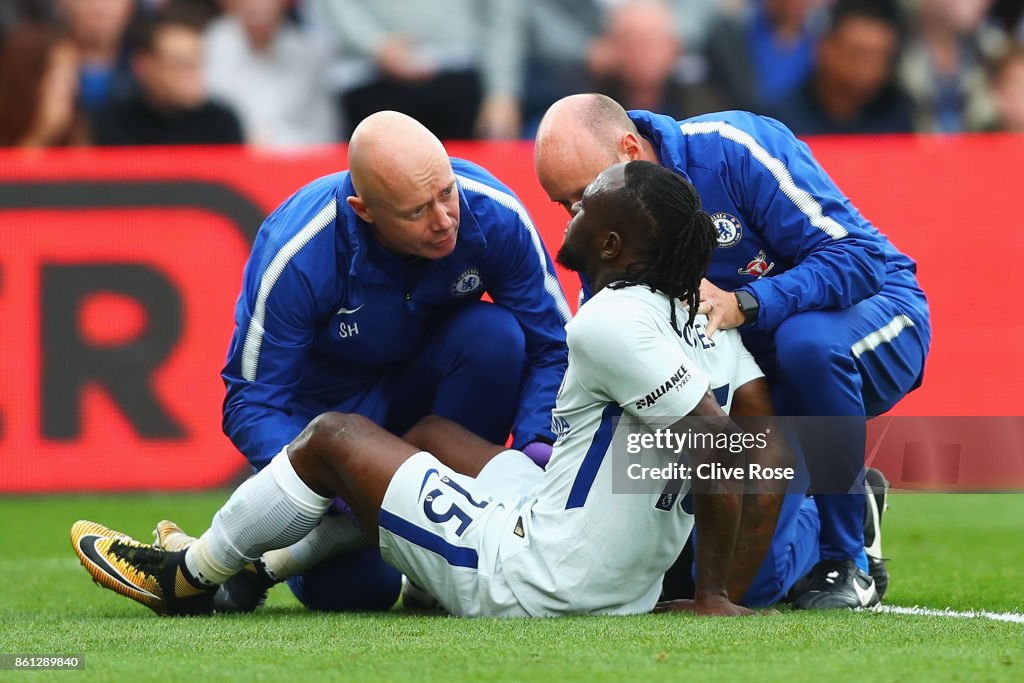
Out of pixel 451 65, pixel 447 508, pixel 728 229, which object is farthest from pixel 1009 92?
pixel 447 508

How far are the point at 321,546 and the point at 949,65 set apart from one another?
298 inches

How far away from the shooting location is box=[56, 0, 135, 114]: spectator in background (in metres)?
10.1

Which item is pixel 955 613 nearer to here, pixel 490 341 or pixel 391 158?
pixel 490 341

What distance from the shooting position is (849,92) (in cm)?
1032

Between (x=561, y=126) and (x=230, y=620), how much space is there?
1.68 meters

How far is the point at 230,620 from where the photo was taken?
433 centimetres

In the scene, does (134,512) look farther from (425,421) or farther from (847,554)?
(847,554)

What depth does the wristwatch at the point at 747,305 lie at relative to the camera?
4.28 m

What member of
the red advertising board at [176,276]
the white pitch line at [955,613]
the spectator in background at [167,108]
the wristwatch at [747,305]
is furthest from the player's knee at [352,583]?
the spectator in background at [167,108]

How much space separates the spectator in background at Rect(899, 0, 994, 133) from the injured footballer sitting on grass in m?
6.99

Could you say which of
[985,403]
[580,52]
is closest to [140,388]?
[580,52]

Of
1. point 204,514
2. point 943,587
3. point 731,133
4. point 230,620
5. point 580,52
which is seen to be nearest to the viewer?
point 230,620

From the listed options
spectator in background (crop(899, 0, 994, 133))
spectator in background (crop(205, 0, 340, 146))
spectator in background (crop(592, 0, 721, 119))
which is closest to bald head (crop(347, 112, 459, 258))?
spectator in background (crop(592, 0, 721, 119))

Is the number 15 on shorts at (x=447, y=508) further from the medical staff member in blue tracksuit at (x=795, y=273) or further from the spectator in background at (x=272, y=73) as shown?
the spectator in background at (x=272, y=73)
